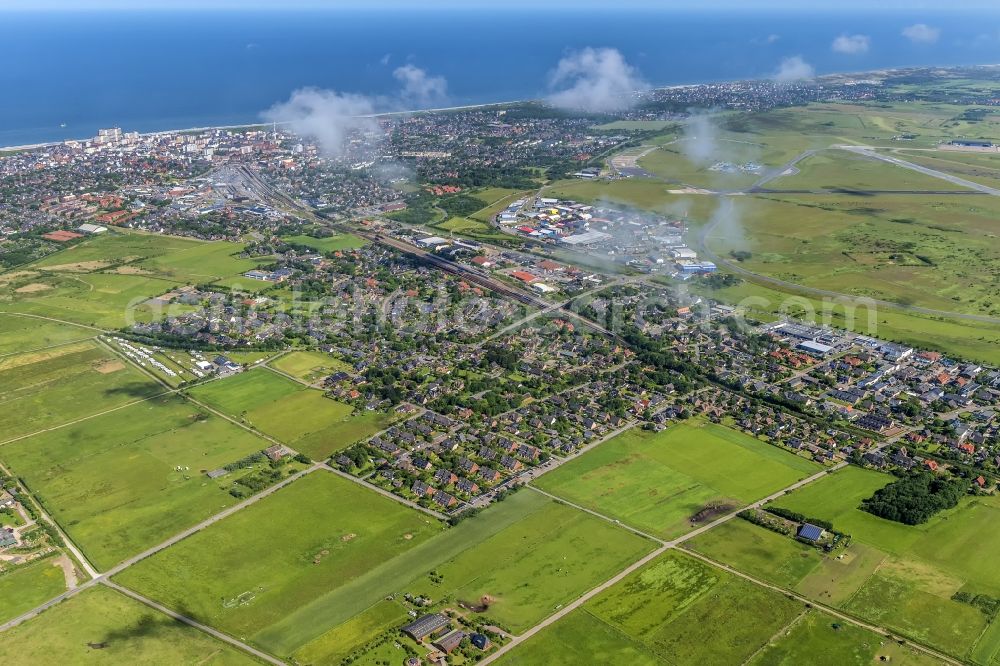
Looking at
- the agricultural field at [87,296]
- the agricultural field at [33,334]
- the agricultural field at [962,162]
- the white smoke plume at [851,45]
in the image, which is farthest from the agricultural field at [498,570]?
the white smoke plume at [851,45]

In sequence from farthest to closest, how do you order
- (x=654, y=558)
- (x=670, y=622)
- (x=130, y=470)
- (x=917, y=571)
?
(x=130, y=470) < (x=654, y=558) < (x=917, y=571) < (x=670, y=622)

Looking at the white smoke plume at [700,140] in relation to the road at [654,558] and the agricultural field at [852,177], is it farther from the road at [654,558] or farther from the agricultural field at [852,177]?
the road at [654,558]

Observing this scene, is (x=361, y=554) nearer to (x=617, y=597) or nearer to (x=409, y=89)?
(x=617, y=597)

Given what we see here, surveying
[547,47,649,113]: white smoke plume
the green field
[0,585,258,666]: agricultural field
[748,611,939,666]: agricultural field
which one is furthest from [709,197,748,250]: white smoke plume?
[547,47,649,113]: white smoke plume

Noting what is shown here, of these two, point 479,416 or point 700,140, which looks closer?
point 479,416

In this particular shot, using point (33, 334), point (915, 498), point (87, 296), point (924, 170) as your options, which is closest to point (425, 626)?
point (915, 498)

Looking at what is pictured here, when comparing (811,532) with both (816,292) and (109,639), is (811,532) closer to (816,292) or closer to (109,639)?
(109,639)
